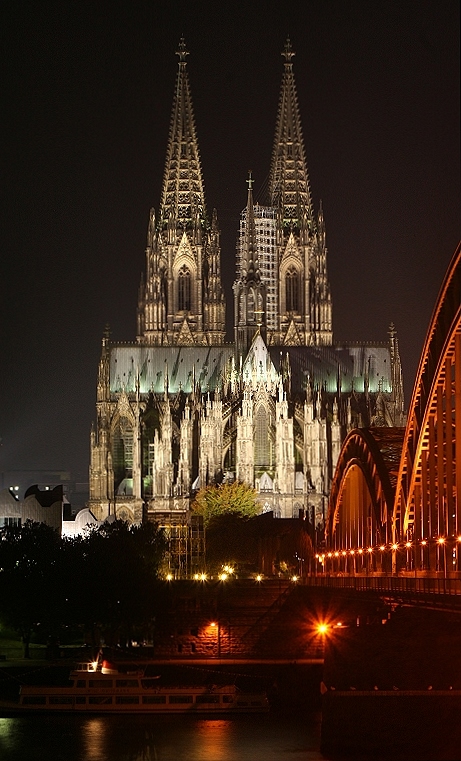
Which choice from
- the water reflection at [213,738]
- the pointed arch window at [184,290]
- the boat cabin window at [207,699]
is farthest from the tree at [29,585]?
the pointed arch window at [184,290]

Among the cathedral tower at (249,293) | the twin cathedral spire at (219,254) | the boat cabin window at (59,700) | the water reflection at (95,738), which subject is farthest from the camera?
the twin cathedral spire at (219,254)

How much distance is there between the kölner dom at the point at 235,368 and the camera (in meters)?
143

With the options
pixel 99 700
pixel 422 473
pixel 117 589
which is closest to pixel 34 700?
pixel 99 700

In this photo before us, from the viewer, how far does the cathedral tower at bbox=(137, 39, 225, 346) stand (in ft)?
529

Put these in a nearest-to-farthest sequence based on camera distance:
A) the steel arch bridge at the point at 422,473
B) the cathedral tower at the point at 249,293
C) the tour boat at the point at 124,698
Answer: the steel arch bridge at the point at 422,473 → the tour boat at the point at 124,698 → the cathedral tower at the point at 249,293

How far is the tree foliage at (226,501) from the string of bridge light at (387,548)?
4198 cm

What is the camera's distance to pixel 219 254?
533 feet

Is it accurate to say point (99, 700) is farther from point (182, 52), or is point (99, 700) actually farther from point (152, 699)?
point (182, 52)

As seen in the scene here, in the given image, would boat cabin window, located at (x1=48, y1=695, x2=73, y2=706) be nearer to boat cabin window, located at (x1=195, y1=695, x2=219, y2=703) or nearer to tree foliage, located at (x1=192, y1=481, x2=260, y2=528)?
boat cabin window, located at (x1=195, y1=695, x2=219, y2=703)

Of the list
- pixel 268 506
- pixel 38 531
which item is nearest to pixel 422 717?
pixel 38 531

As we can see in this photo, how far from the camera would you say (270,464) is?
14425 cm

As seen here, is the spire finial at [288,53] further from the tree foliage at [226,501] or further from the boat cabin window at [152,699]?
the boat cabin window at [152,699]

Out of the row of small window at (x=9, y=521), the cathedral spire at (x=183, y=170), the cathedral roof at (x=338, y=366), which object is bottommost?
the row of small window at (x=9, y=521)

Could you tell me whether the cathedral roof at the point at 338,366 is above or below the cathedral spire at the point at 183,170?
below
